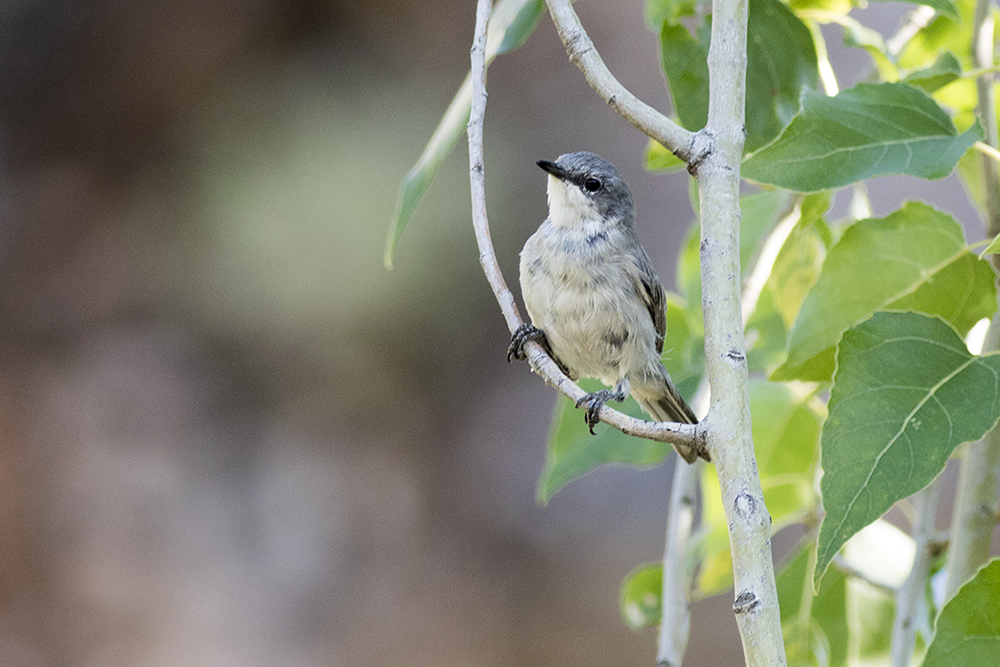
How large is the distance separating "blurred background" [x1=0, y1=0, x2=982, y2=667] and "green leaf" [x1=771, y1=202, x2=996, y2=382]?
1.57m

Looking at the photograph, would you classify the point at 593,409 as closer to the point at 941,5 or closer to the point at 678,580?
the point at 678,580

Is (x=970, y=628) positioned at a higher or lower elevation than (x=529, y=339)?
lower

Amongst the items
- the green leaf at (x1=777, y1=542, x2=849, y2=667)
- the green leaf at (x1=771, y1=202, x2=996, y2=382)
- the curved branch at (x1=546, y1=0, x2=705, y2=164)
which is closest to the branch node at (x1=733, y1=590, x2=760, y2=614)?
the curved branch at (x1=546, y1=0, x2=705, y2=164)

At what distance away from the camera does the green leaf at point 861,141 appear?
68 centimetres

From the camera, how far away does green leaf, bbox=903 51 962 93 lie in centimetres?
77

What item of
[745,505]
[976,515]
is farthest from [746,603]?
[976,515]

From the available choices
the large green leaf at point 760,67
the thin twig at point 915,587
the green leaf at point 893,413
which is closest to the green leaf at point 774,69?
the large green leaf at point 760,67

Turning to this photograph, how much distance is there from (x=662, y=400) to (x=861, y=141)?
0.50 m

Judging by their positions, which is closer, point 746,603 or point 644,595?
point 746,603

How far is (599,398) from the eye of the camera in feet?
3.11

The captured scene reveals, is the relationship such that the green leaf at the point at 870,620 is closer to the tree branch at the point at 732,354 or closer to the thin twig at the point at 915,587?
the thin twig at the point at 915,587

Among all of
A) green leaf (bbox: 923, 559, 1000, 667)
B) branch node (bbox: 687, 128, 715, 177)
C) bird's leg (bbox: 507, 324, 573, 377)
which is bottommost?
green leaf (bbox: 923, 559, 1000, 667)

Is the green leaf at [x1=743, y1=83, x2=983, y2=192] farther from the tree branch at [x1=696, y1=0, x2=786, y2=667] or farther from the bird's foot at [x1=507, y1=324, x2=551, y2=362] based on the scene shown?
the bird's foot at [x1=507, y1=324, x2=551, y2=362]

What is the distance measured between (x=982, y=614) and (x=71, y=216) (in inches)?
93.8
